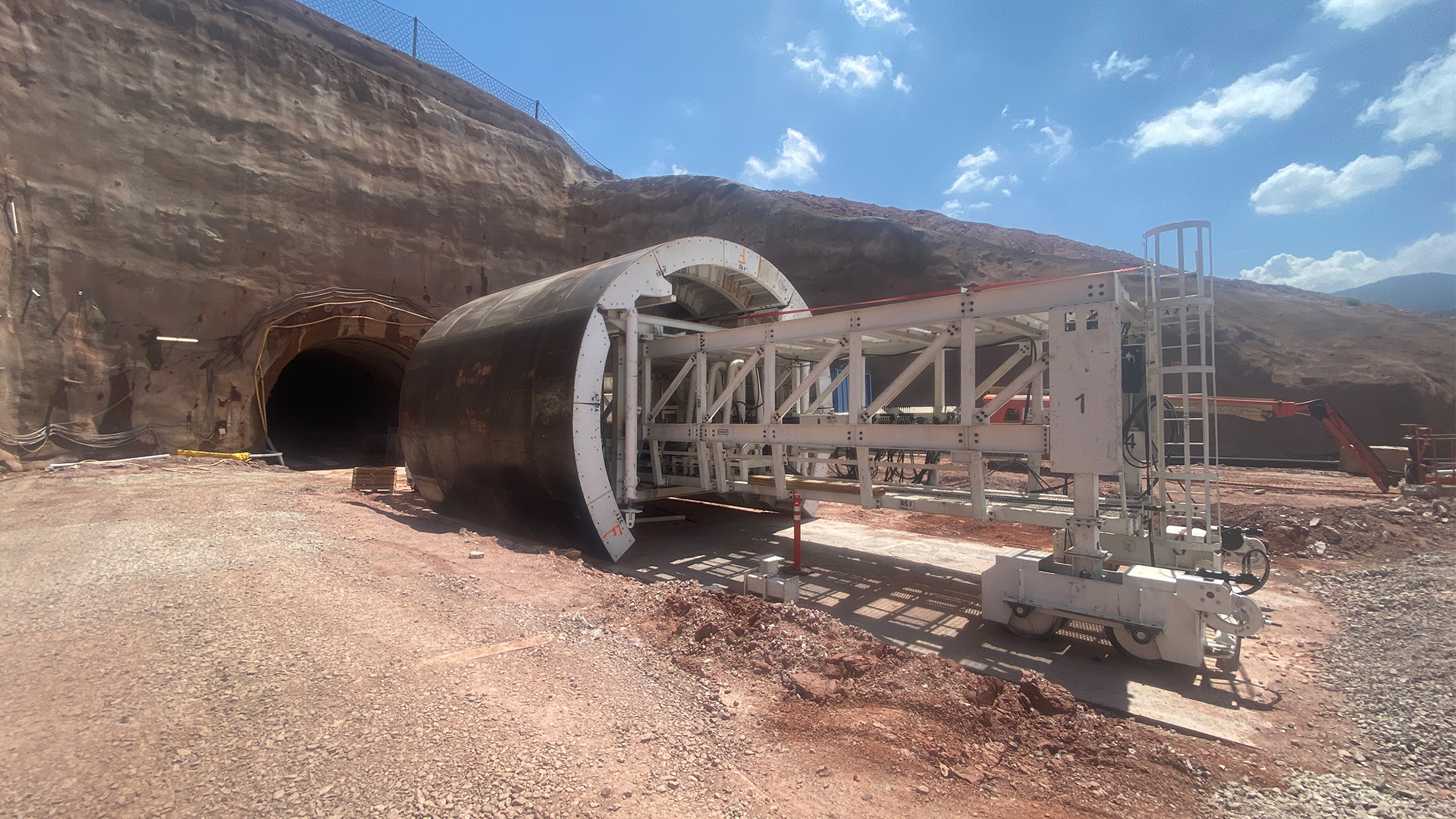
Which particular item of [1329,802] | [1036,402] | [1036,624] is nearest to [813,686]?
[1036,624]

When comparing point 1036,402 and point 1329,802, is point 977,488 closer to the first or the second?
point 1036,402

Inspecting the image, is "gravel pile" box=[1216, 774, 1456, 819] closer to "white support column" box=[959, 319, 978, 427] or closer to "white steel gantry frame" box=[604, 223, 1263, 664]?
"white steel gantry frame" box=[604, 223, 1263, 664]

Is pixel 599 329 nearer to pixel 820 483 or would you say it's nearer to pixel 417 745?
pixel 820 483

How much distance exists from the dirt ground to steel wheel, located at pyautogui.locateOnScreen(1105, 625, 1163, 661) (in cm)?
84

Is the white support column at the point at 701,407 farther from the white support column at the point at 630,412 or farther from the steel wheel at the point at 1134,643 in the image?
the steel wheel at the point at 1134,643

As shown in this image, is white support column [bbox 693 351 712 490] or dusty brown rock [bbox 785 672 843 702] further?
white support column [bbox 693 351 712 490]

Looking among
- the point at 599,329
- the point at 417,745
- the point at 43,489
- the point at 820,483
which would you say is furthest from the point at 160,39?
the point at 417,745

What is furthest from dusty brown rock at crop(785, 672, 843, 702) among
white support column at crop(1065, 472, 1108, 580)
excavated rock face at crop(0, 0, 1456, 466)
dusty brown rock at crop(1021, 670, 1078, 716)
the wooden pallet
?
excavated rock face at crop(0, 0, 1456, 466)

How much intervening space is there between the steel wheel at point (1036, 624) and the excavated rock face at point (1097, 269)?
2100 centimetres

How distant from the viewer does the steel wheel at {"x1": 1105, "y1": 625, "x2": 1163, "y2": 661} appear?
5.32m

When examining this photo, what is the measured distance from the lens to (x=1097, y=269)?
2641 centimetres

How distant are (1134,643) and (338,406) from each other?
29563 millimetres

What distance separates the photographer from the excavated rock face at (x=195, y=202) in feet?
50.3

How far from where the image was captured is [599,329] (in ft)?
29.1
